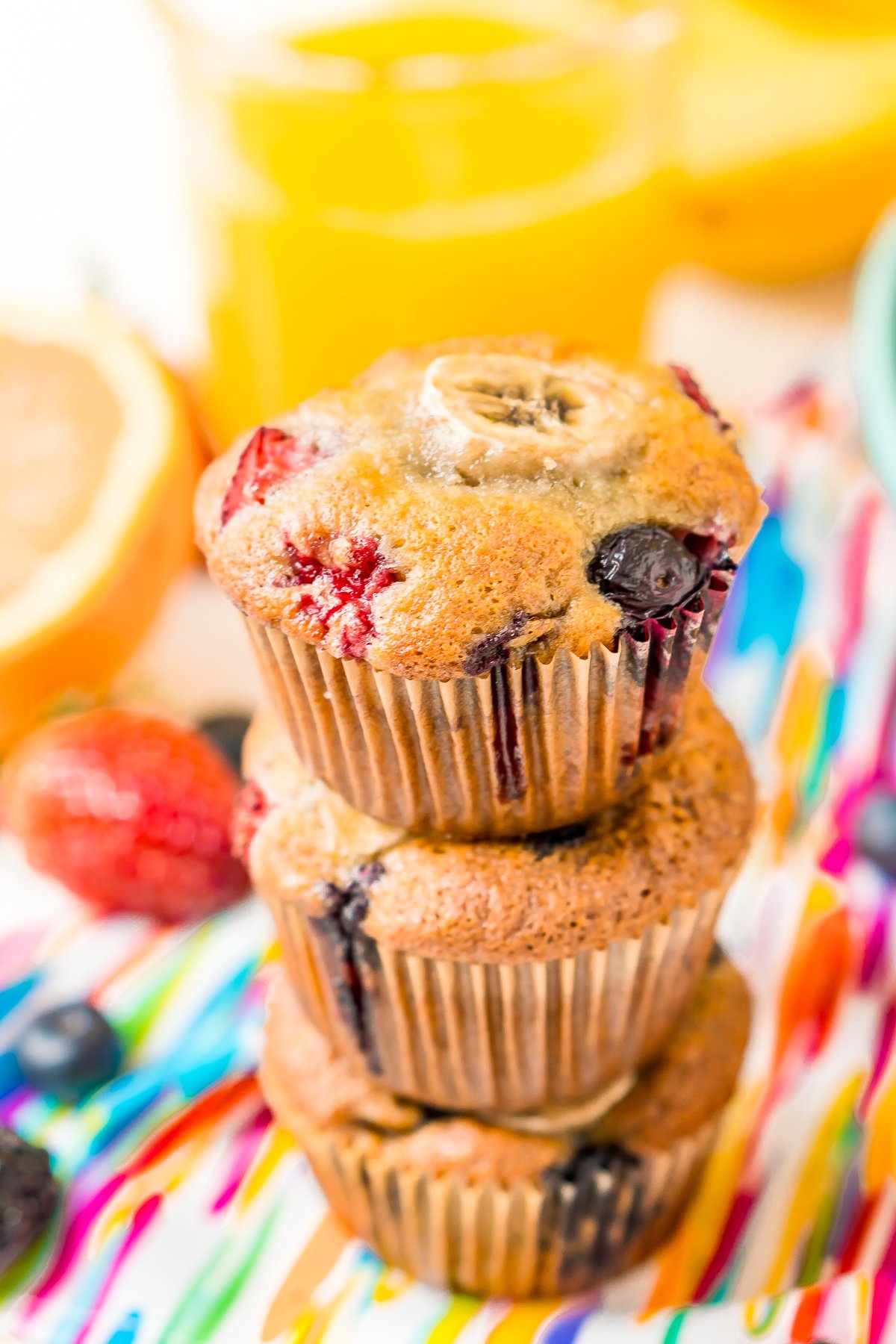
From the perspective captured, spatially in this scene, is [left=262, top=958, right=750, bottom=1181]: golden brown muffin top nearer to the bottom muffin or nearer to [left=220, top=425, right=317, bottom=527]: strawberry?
the bottom muffin

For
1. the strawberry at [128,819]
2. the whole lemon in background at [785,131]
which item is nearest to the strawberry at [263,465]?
the strawberry at [128,819]

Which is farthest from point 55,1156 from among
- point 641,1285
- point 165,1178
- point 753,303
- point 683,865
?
point 753,303

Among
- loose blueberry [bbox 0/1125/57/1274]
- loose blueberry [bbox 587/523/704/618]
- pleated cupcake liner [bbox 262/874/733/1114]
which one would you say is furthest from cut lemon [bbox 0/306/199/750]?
loose blueberry [bbox 587/523/704/618]

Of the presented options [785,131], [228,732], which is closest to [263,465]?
[228,732]

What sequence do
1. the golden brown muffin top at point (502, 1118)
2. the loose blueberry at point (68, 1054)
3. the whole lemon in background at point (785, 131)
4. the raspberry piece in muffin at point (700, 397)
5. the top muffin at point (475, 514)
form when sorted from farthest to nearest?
the whole lemon in background at point (785, 131) → the loose blueberry at point (68, 1054) → the golden brown muffin top at point (502, 1118) → the raspberry piece in muffin at point (700, 397) → the top muffin at point (475, 514)

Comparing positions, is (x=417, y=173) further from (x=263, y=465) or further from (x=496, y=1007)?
(x=496, y=1007)

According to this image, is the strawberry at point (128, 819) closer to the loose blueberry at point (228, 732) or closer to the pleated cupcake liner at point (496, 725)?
the loose blueberry at point (228, 732)
